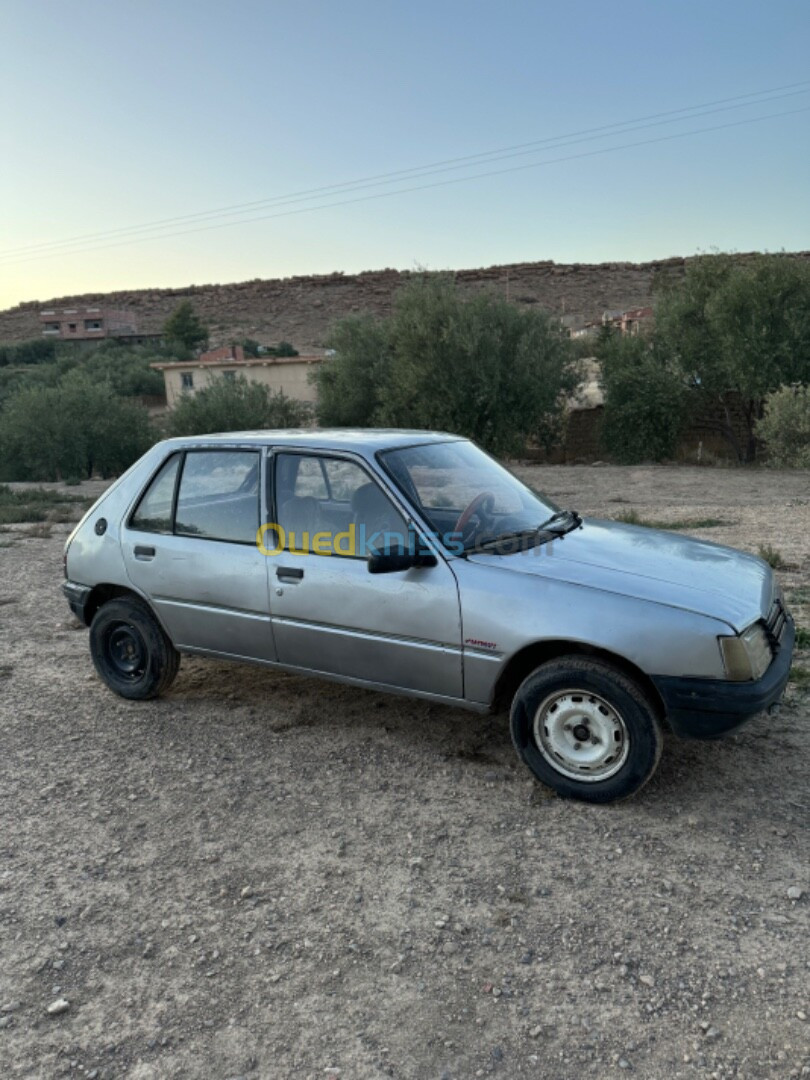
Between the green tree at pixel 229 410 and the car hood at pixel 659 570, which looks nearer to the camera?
the car hood at pixel 659 570

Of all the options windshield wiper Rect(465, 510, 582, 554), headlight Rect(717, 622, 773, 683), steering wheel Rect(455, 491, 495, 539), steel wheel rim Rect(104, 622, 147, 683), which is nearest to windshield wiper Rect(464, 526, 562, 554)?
windshield wiper Rect(465, 510, 582, 554)

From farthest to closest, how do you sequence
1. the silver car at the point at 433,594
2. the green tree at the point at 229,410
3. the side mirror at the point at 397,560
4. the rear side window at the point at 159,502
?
1. the green tree at the point at 229,410
2. the rear side window at the point at 159,502
3. the side mirror at the point at 397,560
4. the silver car at the point at 433,594

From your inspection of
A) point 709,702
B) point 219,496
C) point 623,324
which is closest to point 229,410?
point 623,324

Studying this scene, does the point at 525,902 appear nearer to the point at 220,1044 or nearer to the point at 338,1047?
the point at 338,1047

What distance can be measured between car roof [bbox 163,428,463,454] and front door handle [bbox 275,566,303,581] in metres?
0.66

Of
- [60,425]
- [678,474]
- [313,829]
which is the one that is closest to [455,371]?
[678,474]

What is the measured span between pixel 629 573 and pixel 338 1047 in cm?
221

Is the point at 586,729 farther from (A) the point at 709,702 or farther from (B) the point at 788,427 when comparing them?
(B) the point at 788,427

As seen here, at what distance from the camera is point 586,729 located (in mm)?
3578

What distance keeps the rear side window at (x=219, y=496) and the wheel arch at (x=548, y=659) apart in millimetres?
1573

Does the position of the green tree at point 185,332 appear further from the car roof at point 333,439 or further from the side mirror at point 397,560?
the side mirror at point 397,560

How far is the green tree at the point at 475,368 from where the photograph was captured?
23062 millimetres

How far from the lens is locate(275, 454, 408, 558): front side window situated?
402 cm

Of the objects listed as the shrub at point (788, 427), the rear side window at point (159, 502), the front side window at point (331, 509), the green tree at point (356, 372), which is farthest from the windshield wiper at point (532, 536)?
the green tree at point (356, 372)
